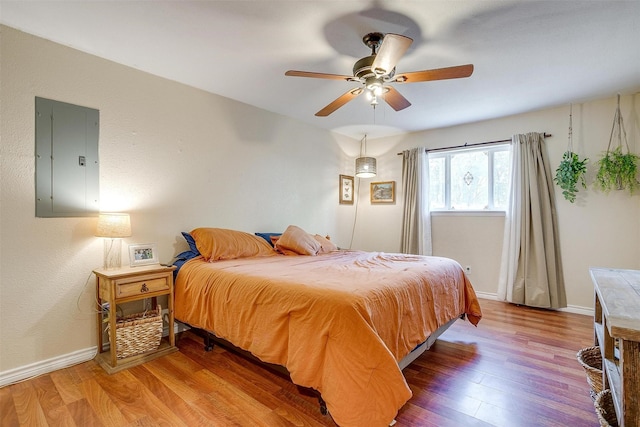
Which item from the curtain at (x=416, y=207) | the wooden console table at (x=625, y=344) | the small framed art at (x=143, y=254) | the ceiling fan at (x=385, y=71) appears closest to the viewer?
the wooden console table at (x=625, y=344)

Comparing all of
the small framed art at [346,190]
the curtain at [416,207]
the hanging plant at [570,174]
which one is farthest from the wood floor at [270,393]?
the small framed art at [346,190]

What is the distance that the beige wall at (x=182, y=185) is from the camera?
84.9 inches

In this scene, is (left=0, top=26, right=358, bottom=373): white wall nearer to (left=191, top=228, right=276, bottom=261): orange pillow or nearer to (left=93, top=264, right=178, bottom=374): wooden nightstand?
(left=93, top=264, right=178, bottom=374): wooden nightstand

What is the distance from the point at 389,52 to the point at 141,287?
2467 mm

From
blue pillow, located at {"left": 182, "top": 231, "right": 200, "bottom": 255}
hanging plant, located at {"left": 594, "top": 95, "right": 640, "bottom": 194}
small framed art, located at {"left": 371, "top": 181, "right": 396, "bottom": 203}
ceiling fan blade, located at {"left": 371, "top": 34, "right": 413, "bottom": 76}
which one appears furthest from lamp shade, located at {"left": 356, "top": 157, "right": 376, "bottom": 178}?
hanging plant, located at {"left": 594, "top": 95, "right": 640, "bottom": 194}

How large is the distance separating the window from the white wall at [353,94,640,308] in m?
0.19

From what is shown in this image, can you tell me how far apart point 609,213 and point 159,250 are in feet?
15.9

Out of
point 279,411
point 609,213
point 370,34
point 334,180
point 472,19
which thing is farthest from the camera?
point 334,180

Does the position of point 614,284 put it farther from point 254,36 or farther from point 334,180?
point 334,180

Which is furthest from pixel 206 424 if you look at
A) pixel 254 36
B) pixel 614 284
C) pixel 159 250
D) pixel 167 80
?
pixel 167 80

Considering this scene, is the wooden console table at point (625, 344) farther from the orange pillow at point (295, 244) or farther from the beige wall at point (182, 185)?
the beige wall at point (182, 185)

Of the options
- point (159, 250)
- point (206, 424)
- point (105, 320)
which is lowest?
point (206, 424)

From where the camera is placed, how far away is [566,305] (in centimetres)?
357

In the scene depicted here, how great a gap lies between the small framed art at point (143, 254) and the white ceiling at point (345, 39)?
1.61 m
